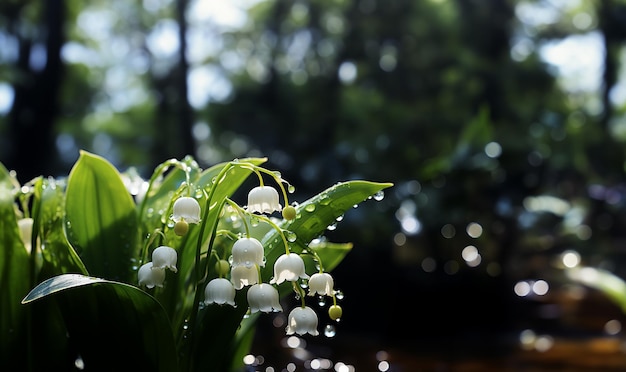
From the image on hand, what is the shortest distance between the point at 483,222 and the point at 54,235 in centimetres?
249

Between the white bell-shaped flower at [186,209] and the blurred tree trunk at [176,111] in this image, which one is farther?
the blurred tree trunk at [176,111]

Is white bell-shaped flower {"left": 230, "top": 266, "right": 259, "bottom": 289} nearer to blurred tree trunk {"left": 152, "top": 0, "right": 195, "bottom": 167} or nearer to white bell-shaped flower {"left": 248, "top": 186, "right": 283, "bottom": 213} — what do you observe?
white bell-shaped flower {"left": 248, "top": 186, "right": 283, "bottom": 213}

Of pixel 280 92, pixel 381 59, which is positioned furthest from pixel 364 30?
pixel 280 92

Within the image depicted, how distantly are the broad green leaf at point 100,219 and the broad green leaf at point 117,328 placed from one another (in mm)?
85

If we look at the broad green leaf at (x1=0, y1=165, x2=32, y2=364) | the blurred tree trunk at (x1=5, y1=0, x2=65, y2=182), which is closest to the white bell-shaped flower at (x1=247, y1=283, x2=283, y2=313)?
the broad green leaf at (x1=0, y1=165, x2=32, y2=364)

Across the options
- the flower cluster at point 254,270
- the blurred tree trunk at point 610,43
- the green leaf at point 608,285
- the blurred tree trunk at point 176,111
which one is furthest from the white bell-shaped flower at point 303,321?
the blurred tree trunk at point 610,43

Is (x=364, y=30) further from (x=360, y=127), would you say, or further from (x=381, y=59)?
(x=360, y=127)

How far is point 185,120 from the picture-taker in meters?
4.62

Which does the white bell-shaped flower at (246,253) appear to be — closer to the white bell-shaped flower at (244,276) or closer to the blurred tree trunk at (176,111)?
the white bell-shaped flower at (244,276)

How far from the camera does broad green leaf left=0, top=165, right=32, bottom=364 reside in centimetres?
91

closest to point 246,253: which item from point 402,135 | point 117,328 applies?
point 117,328

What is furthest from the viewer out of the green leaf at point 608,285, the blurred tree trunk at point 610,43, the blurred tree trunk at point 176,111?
the blurred tree trunk at point 610,43

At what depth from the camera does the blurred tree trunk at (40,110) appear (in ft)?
16.9

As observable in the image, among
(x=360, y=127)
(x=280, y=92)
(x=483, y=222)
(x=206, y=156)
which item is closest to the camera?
(x=483, y=222)
